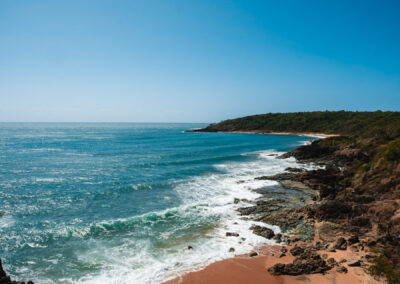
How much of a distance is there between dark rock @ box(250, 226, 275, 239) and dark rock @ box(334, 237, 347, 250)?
9.92 feet

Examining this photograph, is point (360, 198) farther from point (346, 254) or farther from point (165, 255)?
point (165, 255)

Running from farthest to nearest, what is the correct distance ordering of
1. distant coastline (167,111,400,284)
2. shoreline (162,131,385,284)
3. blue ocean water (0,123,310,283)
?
1. blue ocean water (0,123,310,283)
2. distant coastline (167,111,400,284)
3. shoreline (162,131,385,284)

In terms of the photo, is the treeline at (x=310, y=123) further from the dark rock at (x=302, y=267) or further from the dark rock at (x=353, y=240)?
the dark rock at (x=302, y=267)

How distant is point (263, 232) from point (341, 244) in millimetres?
3748

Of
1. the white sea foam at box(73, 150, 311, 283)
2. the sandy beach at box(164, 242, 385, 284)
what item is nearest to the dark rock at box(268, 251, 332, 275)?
the sandy beach at box(164, 242, 385, 284)

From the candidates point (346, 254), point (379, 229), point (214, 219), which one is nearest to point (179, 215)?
point (214, 219)

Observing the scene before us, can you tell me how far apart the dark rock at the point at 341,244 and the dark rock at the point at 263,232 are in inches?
119

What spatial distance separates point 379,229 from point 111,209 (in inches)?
664

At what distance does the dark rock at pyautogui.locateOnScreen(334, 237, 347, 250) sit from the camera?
423 inches

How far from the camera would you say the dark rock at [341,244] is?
10.7m

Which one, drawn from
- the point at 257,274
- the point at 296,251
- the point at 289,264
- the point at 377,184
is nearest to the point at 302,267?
the point at 289,264

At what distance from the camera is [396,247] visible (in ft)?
32.9

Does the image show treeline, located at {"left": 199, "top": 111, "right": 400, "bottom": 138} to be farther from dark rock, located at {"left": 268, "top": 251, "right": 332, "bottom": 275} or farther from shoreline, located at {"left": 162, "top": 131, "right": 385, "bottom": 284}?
dark rock, located at {"left": 268, "top": 251, "right": 332, "bottom": 275}

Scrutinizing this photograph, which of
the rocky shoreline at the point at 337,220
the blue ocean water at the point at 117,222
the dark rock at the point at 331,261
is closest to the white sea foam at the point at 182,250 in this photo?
the blue ocean water at the point at 117,222
